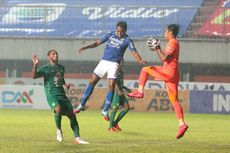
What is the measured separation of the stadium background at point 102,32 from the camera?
3984 cm

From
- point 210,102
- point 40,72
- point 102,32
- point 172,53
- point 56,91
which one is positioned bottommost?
point 210,102

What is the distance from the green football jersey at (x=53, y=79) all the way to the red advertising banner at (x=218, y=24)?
26625 mm

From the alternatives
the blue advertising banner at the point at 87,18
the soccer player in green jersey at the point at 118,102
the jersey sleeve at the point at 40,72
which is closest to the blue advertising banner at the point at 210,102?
the blue advertising banner at the point at 87,18

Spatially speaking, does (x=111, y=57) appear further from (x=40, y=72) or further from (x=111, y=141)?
(x=40, y=72)

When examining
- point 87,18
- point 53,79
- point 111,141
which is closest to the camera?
point 53,79

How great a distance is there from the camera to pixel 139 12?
4172 centimetres

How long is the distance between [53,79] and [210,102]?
20.1 m

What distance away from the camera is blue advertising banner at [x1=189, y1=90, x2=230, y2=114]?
3328 centimetres

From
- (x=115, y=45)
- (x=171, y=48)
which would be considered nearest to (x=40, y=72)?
(x=171, y=48)

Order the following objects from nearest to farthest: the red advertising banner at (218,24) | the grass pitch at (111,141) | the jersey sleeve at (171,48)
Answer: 1. the grass pitch at (111,141)
2. the jersey sleeve at (171,48)
3. the red advertising banner at (218,24)

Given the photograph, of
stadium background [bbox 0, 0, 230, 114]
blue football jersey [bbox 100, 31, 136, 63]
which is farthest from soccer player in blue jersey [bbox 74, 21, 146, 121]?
stadium background [bbox 0, 0, 230, 114]

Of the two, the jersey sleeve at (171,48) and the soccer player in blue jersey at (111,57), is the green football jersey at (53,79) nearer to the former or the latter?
the jersey sleeve at (171,48)

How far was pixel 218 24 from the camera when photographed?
4047 centimetres

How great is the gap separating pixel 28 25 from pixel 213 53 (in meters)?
11.0
